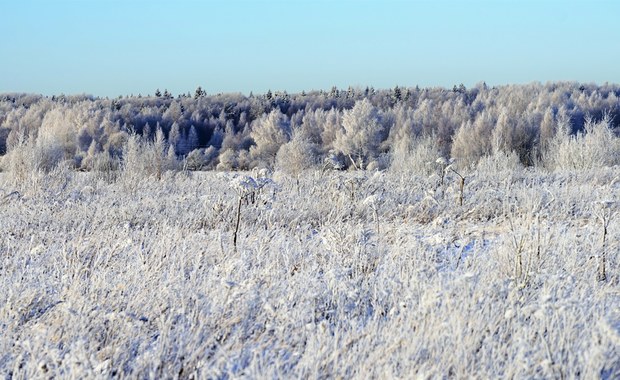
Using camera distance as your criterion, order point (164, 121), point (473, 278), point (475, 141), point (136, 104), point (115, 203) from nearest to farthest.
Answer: point (473, 278), point (115, 203), point (475, 141), point (164, 121), point (136, 104)

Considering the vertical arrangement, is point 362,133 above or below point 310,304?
below

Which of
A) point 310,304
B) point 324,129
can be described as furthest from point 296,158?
point 324,129

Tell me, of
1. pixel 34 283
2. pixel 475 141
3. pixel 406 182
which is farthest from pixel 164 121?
pixel 34 283

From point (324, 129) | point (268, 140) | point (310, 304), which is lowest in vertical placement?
point (268, 140)

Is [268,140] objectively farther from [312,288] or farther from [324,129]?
[312,288]

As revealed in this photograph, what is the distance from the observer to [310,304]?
297 centimetres

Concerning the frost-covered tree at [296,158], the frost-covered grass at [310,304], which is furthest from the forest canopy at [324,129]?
the frost-covered grass at [310,304]

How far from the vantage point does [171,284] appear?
3.22 metres

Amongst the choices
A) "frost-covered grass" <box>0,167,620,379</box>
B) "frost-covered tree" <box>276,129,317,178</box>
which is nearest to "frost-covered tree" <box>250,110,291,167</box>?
"frost-covered tree" <box>276,129,317,178</box>

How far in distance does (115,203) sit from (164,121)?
4249 centimetres

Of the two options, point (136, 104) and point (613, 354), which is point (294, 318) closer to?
point (613, 354)

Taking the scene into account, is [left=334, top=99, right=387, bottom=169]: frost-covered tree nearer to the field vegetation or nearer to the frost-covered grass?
the field vegetation

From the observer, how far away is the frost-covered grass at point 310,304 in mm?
2287

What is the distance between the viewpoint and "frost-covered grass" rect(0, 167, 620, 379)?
229 cm
